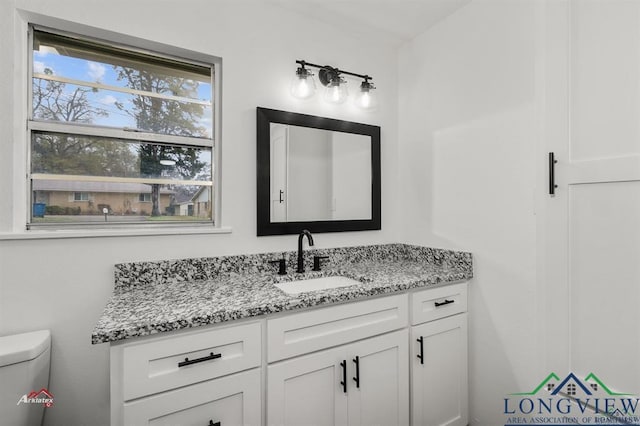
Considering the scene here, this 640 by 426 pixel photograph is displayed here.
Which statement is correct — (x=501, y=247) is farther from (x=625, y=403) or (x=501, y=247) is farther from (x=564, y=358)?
(x=625, y=403)

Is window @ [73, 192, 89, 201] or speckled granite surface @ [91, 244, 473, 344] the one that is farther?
window @ [73, 192, 89, 201]

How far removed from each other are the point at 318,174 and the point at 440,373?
4.32 ft

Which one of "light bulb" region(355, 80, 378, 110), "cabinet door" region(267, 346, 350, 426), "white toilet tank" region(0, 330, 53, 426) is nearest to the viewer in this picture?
"white toilet tank" region(0, 330, 53, 426)

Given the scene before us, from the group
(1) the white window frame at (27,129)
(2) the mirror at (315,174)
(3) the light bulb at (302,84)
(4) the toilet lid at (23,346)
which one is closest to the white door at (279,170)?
(2) the mirror at (315,174)

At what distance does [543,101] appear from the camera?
5.07ft

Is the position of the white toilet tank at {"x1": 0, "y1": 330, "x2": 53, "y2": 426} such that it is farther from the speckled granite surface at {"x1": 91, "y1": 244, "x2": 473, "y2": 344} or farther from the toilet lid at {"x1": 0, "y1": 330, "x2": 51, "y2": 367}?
the speckled granite surface at {"x1": 91, "y1": 244, "x2": 473, "y2": 344}

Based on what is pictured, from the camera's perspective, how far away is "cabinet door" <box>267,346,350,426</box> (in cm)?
126

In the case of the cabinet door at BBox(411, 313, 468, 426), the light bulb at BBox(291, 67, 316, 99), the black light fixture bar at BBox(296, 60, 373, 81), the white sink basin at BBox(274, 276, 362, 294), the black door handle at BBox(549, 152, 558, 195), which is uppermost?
the black light fixture bar at BBox(296, 60, 373, 81)

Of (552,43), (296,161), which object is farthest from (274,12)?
(552,43)

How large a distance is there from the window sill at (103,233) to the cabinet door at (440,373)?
120 centimetres

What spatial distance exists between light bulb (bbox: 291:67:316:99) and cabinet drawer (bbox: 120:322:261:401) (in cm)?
135

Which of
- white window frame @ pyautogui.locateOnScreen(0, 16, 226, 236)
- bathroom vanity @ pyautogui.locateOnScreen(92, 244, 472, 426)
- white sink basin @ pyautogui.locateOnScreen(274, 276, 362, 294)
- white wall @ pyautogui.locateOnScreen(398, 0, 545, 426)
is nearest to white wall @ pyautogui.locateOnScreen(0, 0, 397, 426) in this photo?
white window frame @ pyautogui.locateOnScreen(0, 16, 226, 236)

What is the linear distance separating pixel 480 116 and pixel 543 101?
12.7 inches

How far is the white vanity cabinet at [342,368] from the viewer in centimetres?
128
